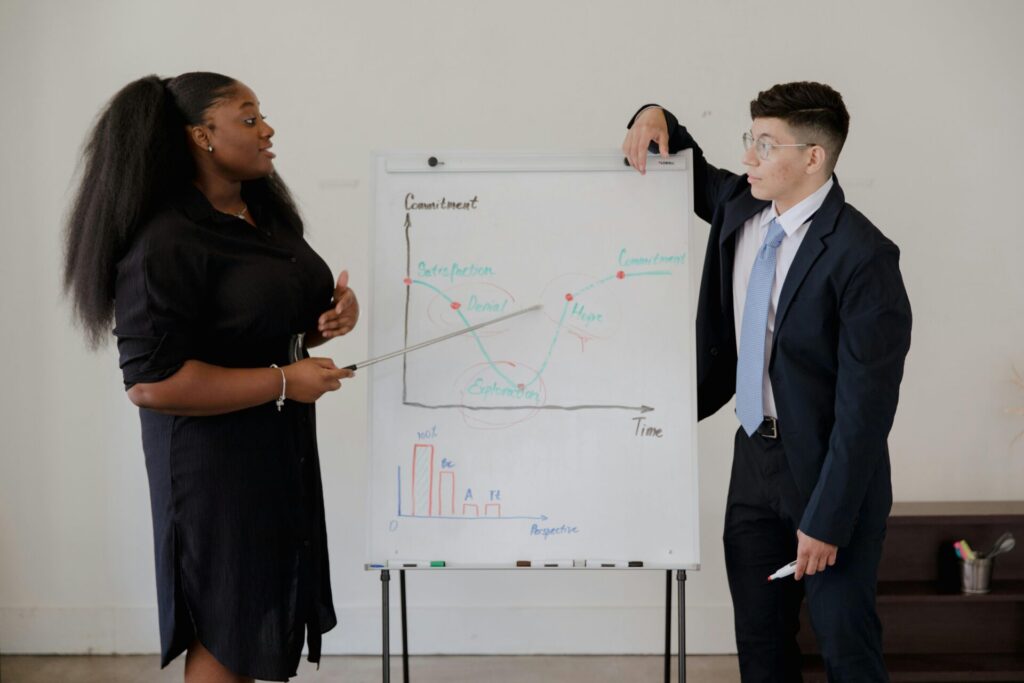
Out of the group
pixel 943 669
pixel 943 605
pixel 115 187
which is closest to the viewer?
pixel 115 187

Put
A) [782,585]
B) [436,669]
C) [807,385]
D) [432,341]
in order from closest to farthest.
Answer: [807,385] < [782,585] < [432,341] < [436,669]

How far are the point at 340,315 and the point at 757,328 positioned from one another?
0.89 m

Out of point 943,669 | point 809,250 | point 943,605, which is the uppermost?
point 809,250

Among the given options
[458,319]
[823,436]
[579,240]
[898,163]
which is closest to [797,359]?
[823,436]

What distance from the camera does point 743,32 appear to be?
3.23 meters

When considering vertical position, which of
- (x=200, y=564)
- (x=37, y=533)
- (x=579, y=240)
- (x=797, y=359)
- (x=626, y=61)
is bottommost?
(x=37, y=533)

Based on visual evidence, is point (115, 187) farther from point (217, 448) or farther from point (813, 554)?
point (813, 554)

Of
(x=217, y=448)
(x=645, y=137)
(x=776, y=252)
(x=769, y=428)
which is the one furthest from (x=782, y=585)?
(x=217, y=448)

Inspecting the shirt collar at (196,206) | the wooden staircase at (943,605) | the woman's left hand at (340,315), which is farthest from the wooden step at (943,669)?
the shirt collar at (196,206)

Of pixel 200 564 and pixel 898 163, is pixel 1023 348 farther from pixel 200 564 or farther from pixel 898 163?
pixel 200 564

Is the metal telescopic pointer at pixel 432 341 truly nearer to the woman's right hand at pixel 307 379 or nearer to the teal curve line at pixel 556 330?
the teal curve line at pixel 556 330

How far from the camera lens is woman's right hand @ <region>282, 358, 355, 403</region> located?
1.91m

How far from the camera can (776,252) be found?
2010 millimetres

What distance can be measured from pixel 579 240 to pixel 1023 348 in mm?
1875
